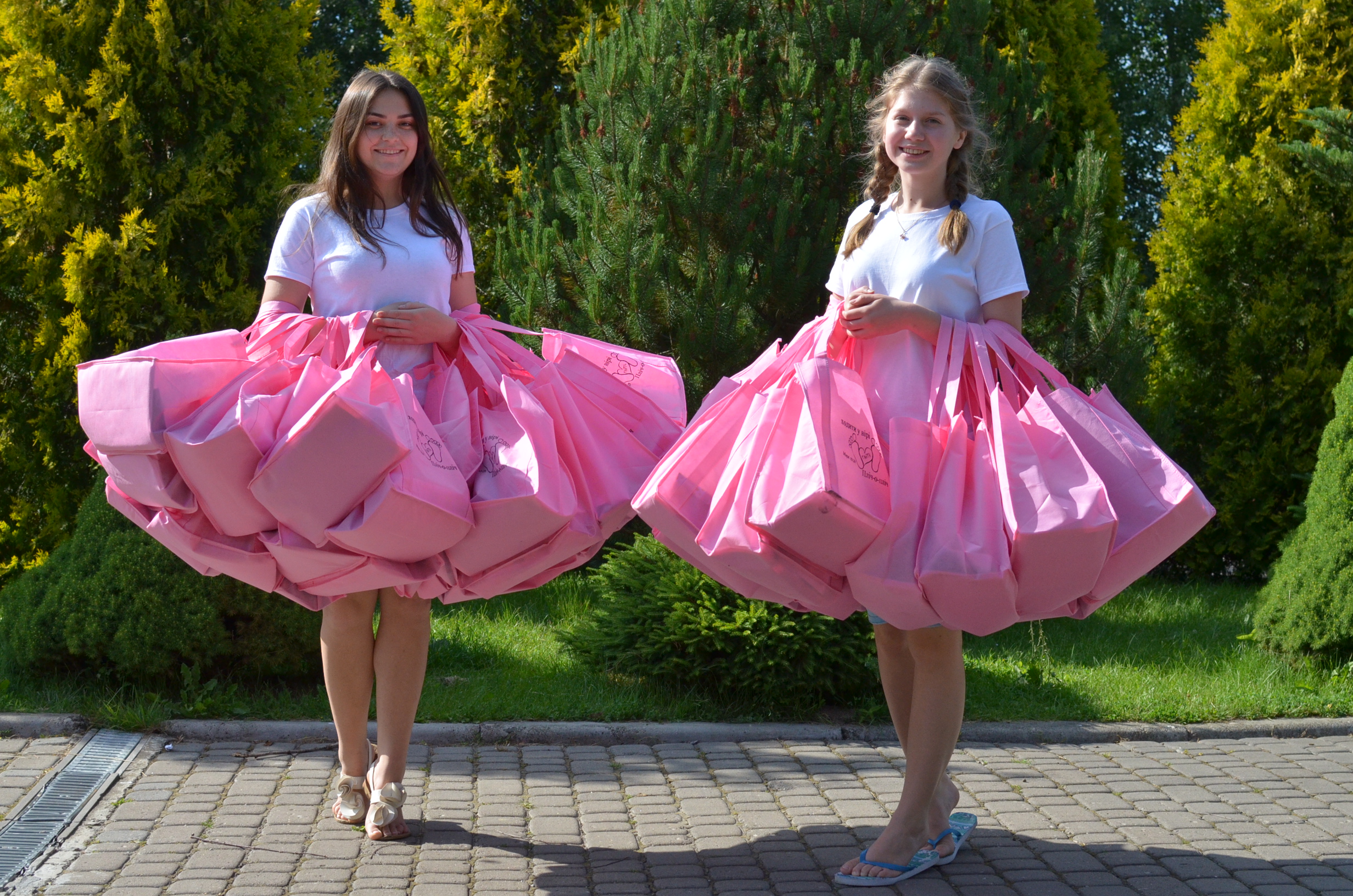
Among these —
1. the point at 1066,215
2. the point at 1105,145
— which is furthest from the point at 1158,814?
the point at 1105,145

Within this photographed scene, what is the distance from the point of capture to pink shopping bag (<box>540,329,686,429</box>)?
3504 mm

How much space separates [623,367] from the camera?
140 inches

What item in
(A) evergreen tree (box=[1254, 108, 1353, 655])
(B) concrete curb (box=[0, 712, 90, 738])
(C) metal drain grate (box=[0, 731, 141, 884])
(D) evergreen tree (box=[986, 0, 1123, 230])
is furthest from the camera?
(D) evergreen tree (box=[986, 0, 1123, 230])

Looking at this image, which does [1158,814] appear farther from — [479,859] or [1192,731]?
[479,859]

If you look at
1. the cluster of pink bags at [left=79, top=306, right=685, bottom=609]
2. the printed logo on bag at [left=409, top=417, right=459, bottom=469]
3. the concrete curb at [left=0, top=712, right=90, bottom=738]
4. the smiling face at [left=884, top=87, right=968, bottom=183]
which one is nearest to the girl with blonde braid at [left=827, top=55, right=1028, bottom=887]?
the smiling face at [left=884, top=87, right=968, bottom=183]

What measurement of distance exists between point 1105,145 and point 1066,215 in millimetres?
2865

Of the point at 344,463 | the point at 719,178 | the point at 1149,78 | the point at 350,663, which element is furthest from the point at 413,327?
the point at 1149,78

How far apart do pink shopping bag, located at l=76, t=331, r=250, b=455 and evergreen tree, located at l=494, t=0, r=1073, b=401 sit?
109 inches

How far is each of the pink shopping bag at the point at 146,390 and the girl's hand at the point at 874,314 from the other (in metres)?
1.53

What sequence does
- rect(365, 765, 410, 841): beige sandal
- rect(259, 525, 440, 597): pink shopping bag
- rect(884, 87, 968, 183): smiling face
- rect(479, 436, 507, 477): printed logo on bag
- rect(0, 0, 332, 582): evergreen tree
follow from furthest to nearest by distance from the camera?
1. rect(0, 0, 332, 582): evergreen tree
2. rect(365, 765, 410, 841): beige sandal
3. rect(884, 87, 968, 183): smiling face
4. rect(479, 436, 507, 477): printed logo on bag
5. rect(259, 525, 440, 597): pink shopping bag

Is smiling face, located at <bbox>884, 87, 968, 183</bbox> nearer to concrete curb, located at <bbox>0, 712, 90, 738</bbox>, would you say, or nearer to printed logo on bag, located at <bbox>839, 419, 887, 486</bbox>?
printed logo on bag, located at <bbox>839, 419, 887, 486</bbox>

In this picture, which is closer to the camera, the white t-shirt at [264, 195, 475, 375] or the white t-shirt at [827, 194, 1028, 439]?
the white t-shirt at [827, 194, 1028, 439]

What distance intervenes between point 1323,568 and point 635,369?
342 cm

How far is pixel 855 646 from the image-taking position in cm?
465
